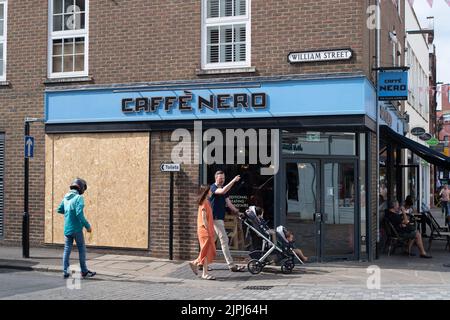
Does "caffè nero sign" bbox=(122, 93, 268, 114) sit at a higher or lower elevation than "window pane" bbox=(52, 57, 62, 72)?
lower

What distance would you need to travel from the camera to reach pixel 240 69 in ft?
39.3

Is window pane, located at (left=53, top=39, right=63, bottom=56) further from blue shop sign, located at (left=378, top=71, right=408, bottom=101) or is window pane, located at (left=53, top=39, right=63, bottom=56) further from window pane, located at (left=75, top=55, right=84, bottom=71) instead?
blue shop sign, located at (left=378, top=71, right=408, bottom=101)

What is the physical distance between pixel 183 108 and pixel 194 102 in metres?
0.27

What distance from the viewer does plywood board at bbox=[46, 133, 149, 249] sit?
12586 millimetres

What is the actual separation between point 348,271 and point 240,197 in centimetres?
268

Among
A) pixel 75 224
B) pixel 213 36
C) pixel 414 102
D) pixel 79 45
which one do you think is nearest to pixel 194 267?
pixel 75 224

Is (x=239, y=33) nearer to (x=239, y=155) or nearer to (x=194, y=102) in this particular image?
(x=194, y=102)

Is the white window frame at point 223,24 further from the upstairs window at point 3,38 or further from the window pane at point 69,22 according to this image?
the upstairs window at point 3,38

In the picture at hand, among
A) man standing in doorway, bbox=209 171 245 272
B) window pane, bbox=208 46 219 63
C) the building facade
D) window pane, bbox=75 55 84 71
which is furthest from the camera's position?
the building facade

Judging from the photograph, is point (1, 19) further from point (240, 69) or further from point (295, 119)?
point (295, 119)

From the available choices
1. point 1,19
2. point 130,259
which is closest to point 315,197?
point 130,259

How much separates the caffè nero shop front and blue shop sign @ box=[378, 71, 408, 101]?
934mm

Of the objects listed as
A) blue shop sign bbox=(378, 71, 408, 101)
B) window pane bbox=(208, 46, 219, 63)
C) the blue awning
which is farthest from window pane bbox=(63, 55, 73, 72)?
the blue awning

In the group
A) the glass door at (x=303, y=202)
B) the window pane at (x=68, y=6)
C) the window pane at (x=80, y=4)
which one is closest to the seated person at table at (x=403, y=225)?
the glass door at (x=303, y=202)
